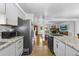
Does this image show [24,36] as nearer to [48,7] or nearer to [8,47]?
[48,7]

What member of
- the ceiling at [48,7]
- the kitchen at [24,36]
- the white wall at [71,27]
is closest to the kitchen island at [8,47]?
the kitchen at [24,36]

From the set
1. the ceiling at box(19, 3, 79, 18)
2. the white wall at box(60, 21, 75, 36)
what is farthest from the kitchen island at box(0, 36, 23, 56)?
the white wall at box(60, 21, 75, 36)

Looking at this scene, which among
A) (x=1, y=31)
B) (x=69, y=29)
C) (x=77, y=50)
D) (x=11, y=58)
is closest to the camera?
(x=11, y=58)

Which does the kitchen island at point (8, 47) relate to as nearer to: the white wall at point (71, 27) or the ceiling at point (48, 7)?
the ceiling at point (48, 7)

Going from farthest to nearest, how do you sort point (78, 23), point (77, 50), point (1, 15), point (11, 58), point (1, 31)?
point (78, 23) < point (1, 31) < point (1, 15) < point (77, 50) < point (11, 58)

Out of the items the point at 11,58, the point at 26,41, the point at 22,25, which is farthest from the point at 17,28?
the point at 11,58

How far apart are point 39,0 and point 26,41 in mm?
3887

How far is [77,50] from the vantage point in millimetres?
1815

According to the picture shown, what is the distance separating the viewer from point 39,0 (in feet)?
3.84

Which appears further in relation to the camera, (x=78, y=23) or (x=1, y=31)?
(x=78, y=23)

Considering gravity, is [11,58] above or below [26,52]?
above

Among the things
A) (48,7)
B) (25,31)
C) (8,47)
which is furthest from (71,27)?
(8,47)

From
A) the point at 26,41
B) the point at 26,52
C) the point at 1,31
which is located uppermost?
the point at 1,31

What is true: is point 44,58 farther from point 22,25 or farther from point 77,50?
point 22,25
